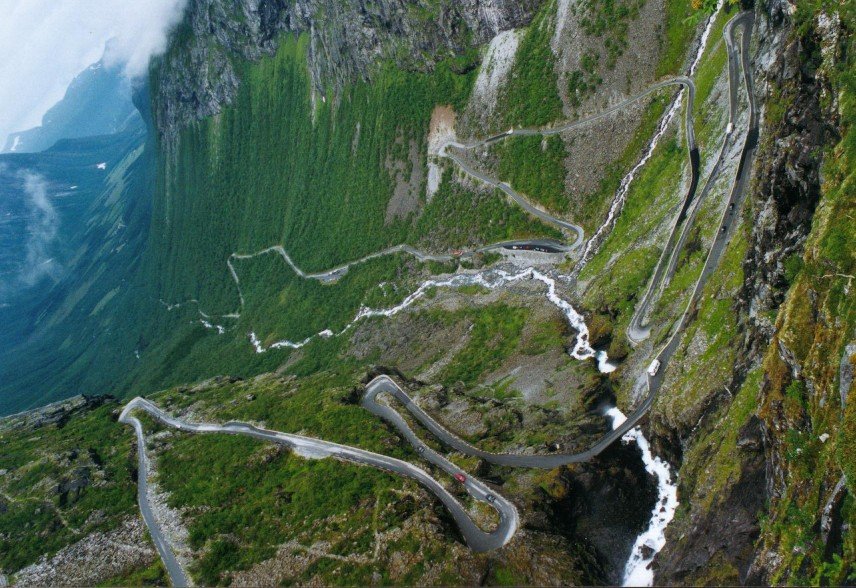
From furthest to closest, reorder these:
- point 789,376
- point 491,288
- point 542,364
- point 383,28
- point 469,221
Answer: point 383,28 → point 469,221 → point 491,288 → point 542,364 → point 789,376

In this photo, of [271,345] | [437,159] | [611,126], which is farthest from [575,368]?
[271,345]

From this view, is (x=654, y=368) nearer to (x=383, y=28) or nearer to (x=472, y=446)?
(x=472, y=446)

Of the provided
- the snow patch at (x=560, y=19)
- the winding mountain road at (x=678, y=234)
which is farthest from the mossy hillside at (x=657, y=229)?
the snow patch at (x=560, y=19)

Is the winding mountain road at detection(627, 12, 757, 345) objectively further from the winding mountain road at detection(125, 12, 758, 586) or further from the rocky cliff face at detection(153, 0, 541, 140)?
the rocky cliff face at detection(153, 0, 541, 140)

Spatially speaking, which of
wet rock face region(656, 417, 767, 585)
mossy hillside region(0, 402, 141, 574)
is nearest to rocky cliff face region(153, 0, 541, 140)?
wet rock face region(656, 417, 767, 585)

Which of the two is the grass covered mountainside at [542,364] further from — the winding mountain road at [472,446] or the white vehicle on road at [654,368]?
the white vehicle on road at [654,368]

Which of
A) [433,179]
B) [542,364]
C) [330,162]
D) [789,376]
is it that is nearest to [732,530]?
[789,376]
